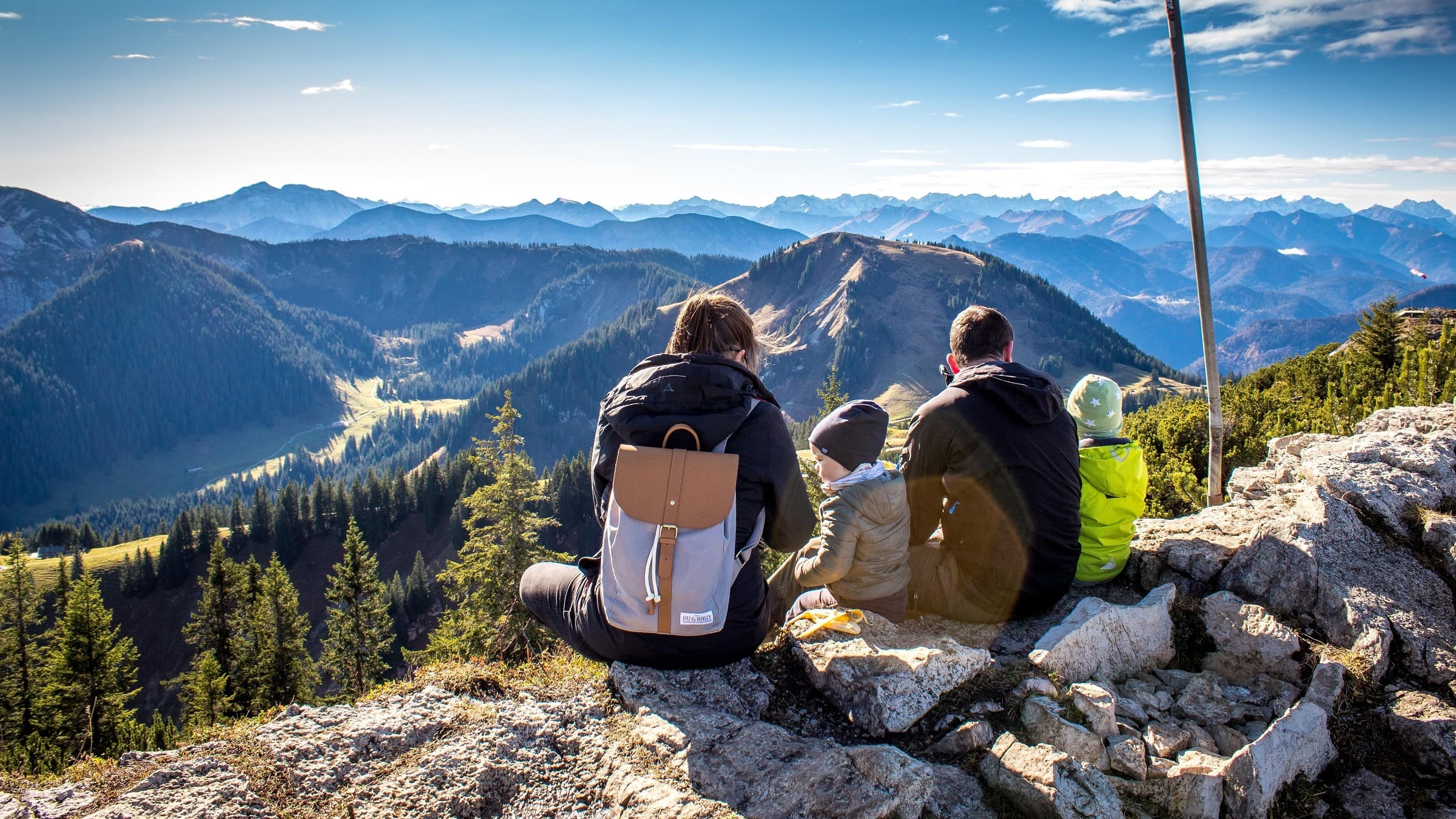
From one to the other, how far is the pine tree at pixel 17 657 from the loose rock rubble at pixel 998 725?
39.3 meters

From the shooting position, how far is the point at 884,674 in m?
5.63

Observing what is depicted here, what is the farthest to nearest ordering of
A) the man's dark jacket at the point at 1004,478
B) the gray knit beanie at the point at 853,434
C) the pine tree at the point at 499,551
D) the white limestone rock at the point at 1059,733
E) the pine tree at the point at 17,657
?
the pine tree at the point at 17,657 → the pine tree at the point at 499,551 → the man's dark jacket at the point at 1004,478 → the gray knit beanie at the point at 853,434 → the white limestone rock at the point at 1059,733

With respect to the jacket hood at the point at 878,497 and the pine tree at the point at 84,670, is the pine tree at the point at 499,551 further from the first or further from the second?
the jacket hood at the point at 878,497

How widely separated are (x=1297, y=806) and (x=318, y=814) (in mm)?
6782

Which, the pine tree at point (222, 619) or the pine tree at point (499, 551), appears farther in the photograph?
the pine tree at point (222, 619)

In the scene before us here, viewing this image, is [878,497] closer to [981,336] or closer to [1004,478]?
[1004,478]

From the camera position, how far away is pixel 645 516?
4797 mm

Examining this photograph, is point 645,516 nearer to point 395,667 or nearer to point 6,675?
point 6,675

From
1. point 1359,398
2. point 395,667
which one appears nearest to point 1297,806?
point 1359,398

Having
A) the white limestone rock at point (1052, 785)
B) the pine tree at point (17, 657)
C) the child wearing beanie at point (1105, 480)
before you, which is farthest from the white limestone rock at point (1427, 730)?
the pine tree at point (17, 657)

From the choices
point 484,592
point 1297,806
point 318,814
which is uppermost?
point 318,814

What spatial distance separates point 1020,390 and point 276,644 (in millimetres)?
41910

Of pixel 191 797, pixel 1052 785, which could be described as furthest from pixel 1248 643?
pixel 191 797

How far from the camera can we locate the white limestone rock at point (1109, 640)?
6.06 m
